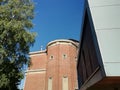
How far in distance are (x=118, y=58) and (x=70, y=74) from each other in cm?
2117

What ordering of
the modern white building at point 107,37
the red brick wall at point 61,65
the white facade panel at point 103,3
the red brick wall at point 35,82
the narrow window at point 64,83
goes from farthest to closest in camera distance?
the red brick wall at point 35,82 → the red brick wall at point 61,65 → the narrow window at point 64,83 → the white facade panel at point 103,3 → the modern white building at point 107,37

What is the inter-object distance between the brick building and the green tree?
36.2 feet

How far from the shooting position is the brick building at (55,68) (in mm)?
23750

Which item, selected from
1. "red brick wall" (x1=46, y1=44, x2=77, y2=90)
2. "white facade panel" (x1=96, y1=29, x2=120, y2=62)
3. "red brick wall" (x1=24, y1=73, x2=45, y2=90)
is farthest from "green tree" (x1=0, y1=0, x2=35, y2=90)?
"red brick wall" (x1=24, y1=73, x2=45, y2=90)

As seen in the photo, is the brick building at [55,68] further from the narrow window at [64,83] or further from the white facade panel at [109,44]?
the white facade panel at [109,44]

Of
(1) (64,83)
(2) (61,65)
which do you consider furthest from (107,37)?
(2) (61,65)

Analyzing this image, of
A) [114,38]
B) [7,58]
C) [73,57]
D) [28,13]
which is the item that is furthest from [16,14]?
[73,57]

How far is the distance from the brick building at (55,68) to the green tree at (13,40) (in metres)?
11.0

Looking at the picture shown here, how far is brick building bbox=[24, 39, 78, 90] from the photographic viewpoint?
2375cm

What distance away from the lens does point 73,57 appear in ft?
82.8

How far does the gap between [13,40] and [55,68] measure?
1219cm

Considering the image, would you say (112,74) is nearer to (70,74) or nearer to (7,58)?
(7,58)

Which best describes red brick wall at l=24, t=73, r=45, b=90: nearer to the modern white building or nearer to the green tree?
the green tree

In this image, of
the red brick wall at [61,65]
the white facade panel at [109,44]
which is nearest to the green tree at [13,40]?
the white facade panel at [109,44]
